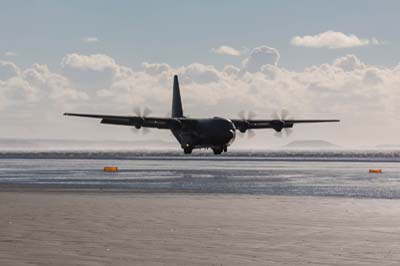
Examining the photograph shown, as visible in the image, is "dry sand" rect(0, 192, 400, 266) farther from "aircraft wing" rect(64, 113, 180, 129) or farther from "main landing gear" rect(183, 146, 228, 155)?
"main landing gear" rect(183, 146, 228, 155)

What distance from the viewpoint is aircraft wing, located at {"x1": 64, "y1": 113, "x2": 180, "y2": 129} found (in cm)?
8550

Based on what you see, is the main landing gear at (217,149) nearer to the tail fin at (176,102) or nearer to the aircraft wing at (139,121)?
the aircraft wing at (139,121)

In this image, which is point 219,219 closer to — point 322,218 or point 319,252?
point 322,218

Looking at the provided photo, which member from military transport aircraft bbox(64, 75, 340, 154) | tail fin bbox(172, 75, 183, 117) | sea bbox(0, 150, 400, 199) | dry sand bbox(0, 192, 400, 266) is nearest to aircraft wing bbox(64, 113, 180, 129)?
military transport aircraft bbox(64, 75, 340, 154)

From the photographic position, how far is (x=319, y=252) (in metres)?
9.56

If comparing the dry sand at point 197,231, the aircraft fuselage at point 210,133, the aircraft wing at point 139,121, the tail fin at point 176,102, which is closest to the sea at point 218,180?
the dry sand at point 197,231

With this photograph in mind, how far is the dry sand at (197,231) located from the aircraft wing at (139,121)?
216 feet

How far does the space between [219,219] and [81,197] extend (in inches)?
281

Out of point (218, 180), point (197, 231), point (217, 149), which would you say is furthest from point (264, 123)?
point (197, 231)

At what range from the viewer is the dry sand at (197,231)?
356 inches

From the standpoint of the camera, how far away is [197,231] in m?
12.1

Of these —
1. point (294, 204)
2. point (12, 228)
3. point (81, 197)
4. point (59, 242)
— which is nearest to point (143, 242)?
point (59, 242)

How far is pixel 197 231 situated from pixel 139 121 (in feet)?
242

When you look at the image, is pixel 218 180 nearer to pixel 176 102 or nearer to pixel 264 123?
pixel 264 123
